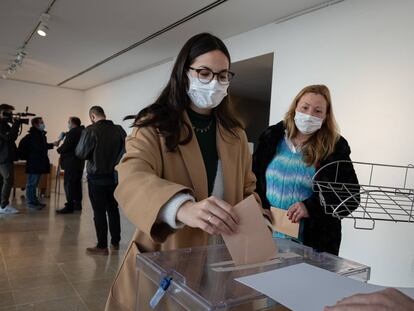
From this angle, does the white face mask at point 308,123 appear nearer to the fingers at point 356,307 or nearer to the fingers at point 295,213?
the fingers at point 295,213

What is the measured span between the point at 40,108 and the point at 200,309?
32.9 ft

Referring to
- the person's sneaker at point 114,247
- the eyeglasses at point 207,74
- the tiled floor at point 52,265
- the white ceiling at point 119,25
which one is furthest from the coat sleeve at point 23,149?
the eyeglasses at point 207,74

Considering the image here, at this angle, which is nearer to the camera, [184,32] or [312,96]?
[312,96]

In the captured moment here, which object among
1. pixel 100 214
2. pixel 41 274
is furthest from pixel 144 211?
pixel 100 214

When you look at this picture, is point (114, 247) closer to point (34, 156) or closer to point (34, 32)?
point (34, 156)

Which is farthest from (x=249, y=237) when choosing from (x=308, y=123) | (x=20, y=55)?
(x=20, y=55)

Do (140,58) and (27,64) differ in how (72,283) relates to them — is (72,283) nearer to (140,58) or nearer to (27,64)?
(140,58)

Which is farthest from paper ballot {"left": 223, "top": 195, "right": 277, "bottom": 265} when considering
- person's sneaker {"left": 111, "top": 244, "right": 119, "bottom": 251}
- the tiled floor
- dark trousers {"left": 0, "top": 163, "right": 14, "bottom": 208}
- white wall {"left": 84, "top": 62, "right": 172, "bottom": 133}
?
dark trousers {"left": 0, "top": 163, "right": 14, "bottom": 208}

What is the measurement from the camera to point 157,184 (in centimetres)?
71

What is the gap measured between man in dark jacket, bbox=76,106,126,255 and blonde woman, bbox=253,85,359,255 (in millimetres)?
2018

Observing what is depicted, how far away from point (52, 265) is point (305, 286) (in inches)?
118

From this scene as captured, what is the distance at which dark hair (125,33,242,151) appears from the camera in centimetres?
86

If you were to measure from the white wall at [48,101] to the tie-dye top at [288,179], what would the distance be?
9076 millimetres

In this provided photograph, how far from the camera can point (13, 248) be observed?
3.38 m
